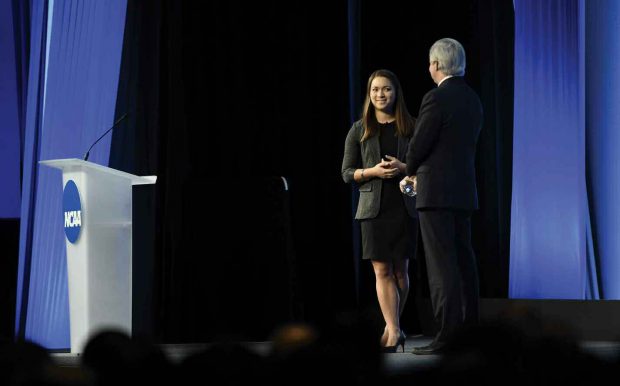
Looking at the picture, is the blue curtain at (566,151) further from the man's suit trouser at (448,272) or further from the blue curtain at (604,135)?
the man's suit trouser at (448,272)

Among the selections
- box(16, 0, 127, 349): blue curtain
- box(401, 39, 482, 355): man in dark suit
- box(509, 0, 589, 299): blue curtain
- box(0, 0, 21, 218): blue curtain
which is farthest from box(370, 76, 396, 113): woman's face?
box(0, 0, 21, 218): blue curtain

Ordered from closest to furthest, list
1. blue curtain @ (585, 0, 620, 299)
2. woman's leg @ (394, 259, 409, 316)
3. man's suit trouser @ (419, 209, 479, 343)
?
1. man's suit trouser @ (419, 209, 479, 343)
2. woman's leg @ (394, 259, 409, 316)
3. blue curtain @ (585, 0, 620, 299)

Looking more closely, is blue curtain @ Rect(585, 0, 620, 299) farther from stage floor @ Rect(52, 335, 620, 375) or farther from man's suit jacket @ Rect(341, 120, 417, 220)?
man's suit jacket @ Rect(341, 120, 417, 220)

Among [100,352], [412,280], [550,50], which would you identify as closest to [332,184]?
[412,280]

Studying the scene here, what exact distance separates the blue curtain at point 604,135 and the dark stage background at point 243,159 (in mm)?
1167

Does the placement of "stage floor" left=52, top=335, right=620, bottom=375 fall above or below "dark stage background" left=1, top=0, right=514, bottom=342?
below

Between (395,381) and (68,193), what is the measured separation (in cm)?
291

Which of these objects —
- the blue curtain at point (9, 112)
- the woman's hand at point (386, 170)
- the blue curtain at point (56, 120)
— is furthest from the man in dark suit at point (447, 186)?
the blue curtain at point (9, 112)

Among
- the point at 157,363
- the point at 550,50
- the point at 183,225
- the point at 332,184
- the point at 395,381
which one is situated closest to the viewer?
the point at 395,381

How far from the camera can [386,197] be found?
4.09m

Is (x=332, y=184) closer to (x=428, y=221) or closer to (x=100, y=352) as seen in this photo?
(x=428, y=221)

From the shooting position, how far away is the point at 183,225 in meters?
4.94

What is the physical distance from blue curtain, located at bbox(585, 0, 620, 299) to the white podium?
2849 mm

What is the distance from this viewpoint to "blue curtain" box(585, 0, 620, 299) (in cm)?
554
